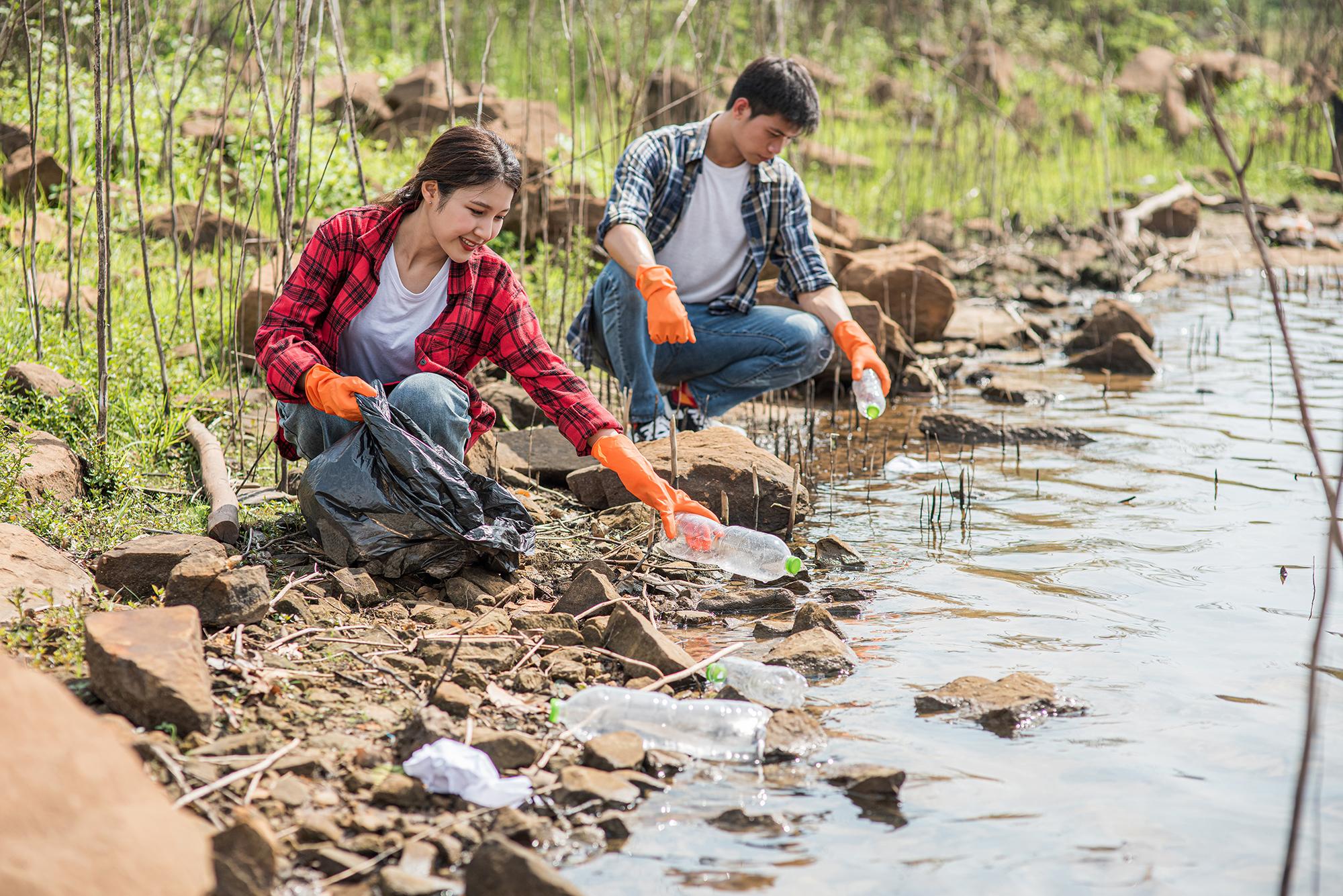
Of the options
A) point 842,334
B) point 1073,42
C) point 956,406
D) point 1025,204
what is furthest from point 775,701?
point 1073,42

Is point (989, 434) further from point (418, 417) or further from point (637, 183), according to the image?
point (418, 417)

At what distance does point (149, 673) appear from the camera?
7.54 ft

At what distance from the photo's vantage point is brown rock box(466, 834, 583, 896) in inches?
74.6

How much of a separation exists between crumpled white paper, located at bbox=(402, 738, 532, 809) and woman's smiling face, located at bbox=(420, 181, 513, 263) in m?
1.55

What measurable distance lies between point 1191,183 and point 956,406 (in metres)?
7.37

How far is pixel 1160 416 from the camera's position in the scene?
5.91m

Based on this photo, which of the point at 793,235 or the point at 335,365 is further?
the point at 793,235

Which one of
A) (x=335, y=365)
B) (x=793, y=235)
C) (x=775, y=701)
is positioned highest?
(x=793, y=235)

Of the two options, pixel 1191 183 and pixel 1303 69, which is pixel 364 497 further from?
pixel 1303 69

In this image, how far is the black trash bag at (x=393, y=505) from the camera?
10.9 feet

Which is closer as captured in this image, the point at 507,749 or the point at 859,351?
the point at 507,749

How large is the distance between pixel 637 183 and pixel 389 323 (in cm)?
144

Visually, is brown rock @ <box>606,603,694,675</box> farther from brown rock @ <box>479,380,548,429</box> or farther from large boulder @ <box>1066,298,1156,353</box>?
large boulder @ <box>1066,298,1156,353</box>

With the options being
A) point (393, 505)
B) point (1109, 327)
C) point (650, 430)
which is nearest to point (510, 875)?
point (393, 505)
